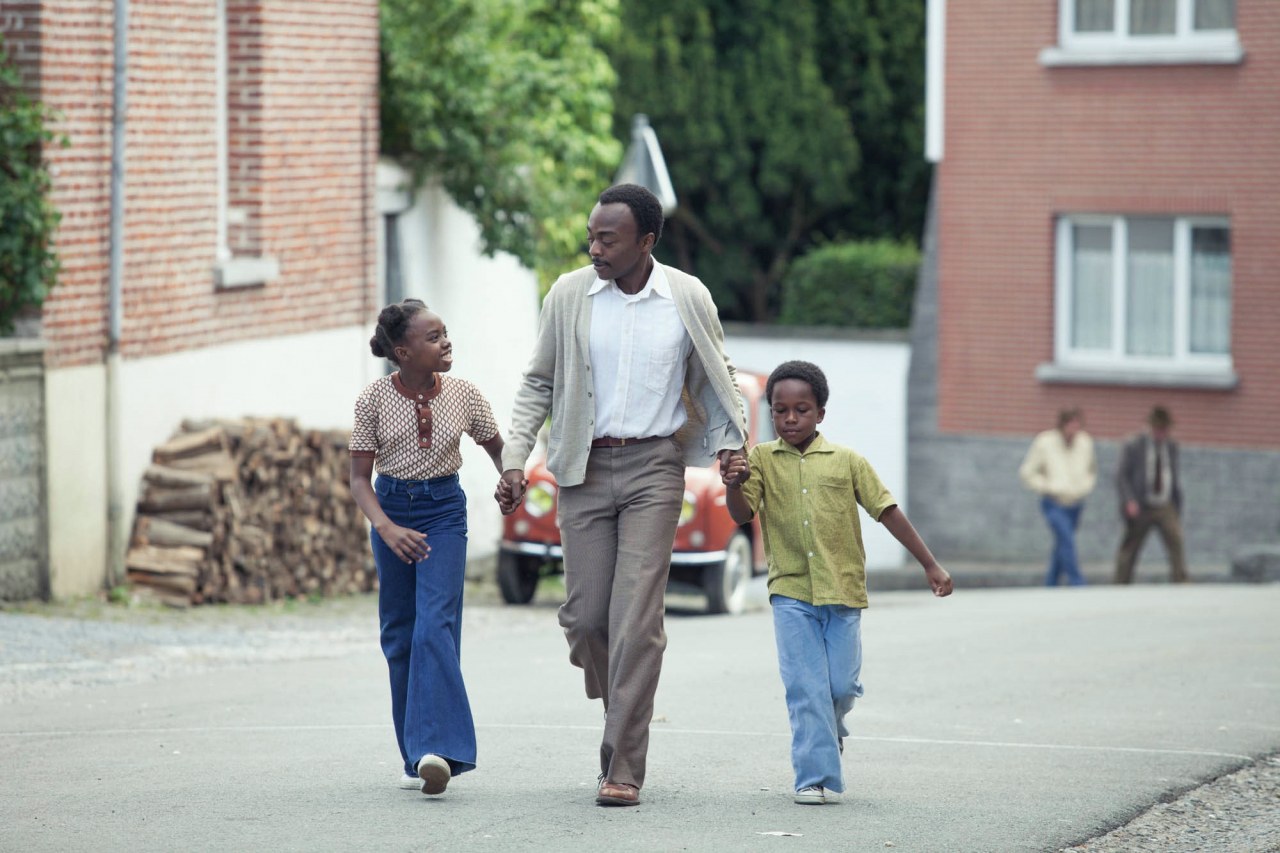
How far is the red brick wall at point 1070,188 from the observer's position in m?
21.6

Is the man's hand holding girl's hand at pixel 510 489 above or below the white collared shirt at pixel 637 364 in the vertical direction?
below

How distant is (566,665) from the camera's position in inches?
434

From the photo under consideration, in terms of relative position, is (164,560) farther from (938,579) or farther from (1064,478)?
(1064,478)

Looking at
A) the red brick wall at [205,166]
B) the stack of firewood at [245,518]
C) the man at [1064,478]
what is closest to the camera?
the red brick wall at [205,166]

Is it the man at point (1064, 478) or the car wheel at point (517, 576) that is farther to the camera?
the man at point (1064, 478)

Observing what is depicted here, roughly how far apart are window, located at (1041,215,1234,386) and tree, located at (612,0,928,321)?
655cm

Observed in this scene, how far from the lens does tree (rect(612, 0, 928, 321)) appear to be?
1129 inches

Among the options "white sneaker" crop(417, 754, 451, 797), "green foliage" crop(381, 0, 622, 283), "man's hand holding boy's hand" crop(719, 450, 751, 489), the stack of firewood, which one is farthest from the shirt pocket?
"green foliage" crop(381, 0, 622, 283)

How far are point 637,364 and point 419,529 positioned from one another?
0.90m

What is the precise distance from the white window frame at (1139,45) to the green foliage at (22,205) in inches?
514

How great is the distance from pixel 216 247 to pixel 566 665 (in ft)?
17.1

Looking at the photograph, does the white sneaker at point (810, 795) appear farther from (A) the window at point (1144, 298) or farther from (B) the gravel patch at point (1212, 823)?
(A) the window at point (1144, 298)

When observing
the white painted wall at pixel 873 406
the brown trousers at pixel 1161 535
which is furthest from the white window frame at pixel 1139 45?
the brown trousers at pixel 1161 535

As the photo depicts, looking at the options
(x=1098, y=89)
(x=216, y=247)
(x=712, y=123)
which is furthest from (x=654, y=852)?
(x=712, y=123)
